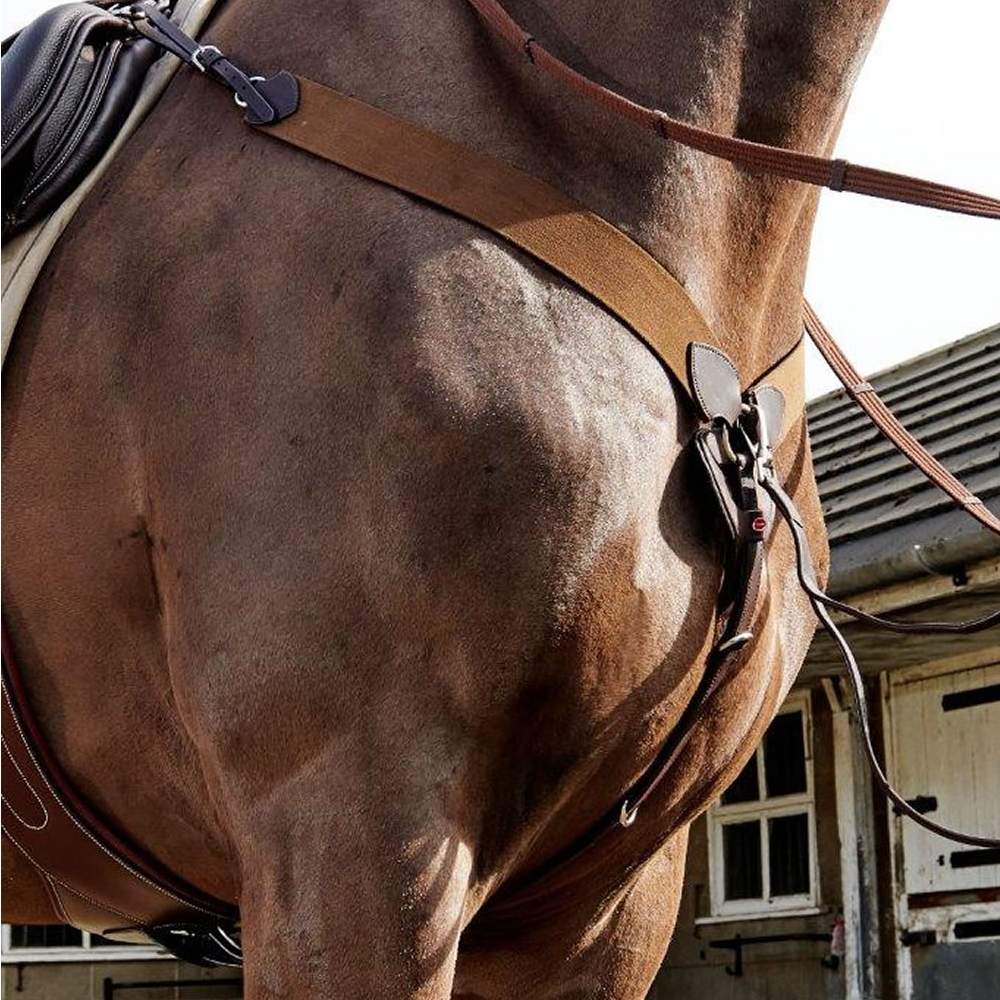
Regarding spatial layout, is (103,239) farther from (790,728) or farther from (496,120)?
(790,728)

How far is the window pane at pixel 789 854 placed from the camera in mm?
11023

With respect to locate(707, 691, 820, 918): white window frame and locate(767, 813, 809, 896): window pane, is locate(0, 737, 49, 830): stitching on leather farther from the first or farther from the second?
locate(767, 813, 809, 896): window pane

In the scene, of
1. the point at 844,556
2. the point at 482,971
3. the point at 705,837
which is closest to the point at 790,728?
the point at 705,837

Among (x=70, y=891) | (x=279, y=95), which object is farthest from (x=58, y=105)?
(x=70, y=891)

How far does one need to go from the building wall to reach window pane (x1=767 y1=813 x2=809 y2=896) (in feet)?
0.71

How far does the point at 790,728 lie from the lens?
11273 mm

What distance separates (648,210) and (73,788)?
1.07 metres

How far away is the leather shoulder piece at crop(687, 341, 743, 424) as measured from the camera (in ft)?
7.45

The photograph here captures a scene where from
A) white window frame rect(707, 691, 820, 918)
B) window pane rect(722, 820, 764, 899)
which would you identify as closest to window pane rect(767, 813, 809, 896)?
white window frame rect(707, 691, 820, 918)

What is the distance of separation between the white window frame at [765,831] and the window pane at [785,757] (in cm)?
4

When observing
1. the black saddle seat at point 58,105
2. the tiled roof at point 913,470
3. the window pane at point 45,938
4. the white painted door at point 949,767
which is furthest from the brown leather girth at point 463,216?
the window pane at point 45,938

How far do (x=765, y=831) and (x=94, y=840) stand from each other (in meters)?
9.20

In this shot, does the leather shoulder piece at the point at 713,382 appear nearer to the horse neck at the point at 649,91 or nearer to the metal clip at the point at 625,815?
the horse neck at the point at 649,91

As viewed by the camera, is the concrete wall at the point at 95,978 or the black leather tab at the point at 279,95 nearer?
the black leather tab at the point at 279,95
